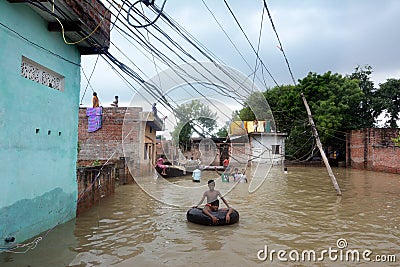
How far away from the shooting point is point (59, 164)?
671 centimetres

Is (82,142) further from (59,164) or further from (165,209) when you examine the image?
(59,164)

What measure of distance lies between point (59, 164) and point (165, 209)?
3.76 m

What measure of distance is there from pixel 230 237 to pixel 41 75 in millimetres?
4830

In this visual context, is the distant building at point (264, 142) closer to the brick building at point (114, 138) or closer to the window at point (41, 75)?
the brick building at point (114, 138)

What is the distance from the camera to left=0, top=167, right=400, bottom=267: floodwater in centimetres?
523

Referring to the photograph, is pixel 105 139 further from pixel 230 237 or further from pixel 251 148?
pixel 251 148

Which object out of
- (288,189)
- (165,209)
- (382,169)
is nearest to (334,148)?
(382,169)

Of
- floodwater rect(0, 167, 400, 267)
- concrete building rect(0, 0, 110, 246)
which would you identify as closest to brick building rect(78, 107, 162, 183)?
floodwater rect(0, 167, 400, 267)

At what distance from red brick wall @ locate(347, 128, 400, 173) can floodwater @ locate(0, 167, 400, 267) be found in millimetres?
13665

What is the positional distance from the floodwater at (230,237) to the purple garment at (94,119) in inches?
284

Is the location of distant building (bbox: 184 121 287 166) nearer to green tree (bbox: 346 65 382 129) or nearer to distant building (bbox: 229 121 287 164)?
distant building (bbox: 229 121 287 164)

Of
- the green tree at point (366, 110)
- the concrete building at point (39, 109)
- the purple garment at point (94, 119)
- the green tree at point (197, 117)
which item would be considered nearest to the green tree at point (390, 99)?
the green tree at point (366, 110)

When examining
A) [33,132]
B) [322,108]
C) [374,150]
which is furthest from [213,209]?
[322,108]

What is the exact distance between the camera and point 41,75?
6.07 m
